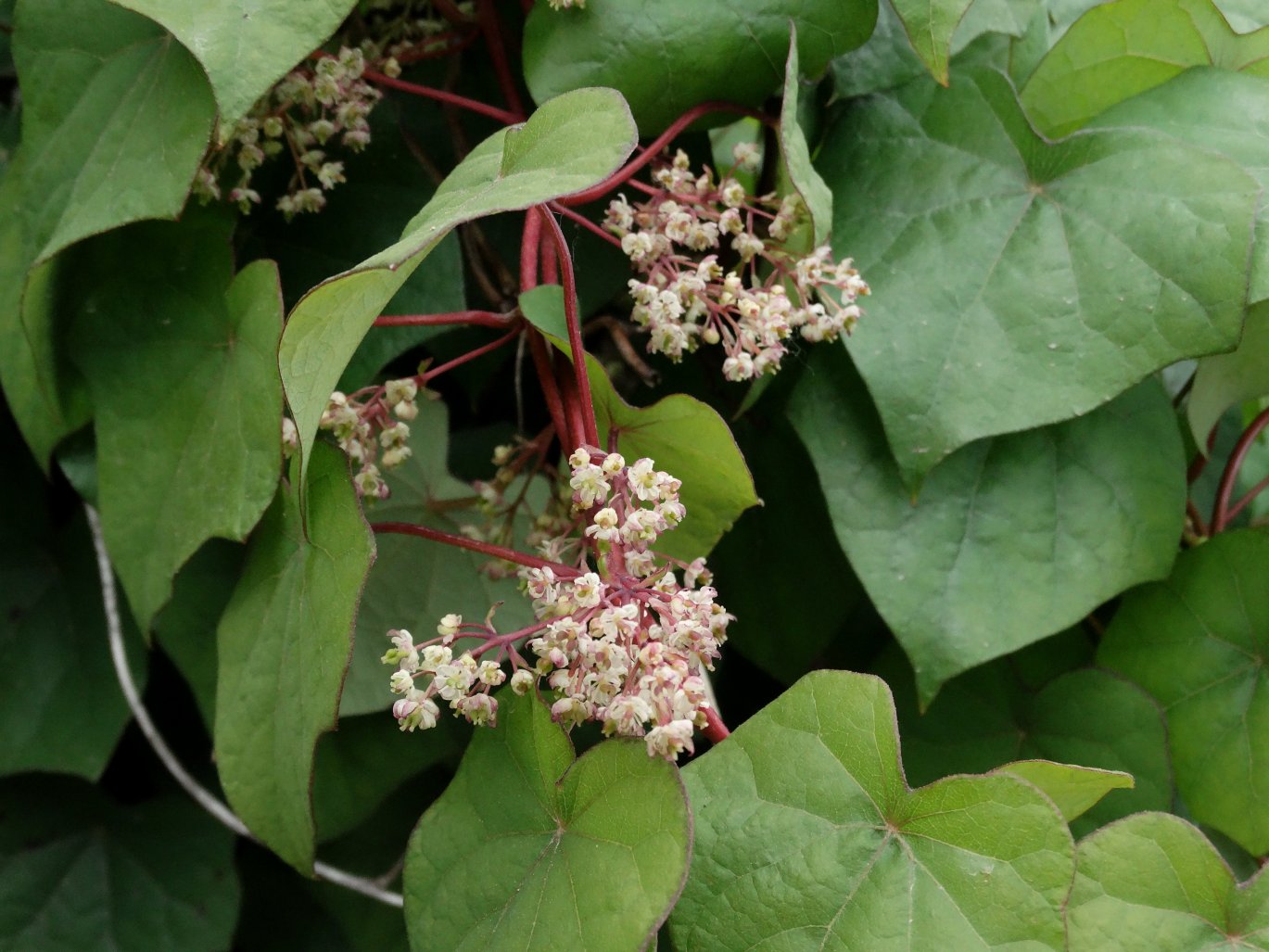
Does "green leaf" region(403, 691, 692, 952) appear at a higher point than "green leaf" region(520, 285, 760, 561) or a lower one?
lower

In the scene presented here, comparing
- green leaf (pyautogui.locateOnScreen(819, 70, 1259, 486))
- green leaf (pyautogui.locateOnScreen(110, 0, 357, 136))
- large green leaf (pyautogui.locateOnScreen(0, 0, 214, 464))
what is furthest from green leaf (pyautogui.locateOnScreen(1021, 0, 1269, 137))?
large green leaf (pyautogui.locateOnScreen(0, 0, 214, 464))

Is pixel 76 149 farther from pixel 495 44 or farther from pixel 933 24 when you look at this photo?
pixel 933 24

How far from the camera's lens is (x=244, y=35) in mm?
709

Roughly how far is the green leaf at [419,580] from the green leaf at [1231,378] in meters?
0.66

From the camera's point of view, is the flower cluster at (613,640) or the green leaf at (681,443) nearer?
the flower cluster at (613,640)

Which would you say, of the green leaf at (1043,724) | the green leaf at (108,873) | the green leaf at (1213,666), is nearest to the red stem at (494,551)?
the green leaf at (1043,724)

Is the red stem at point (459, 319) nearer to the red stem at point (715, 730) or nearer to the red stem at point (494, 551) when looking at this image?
the red stem at point (494, 551)

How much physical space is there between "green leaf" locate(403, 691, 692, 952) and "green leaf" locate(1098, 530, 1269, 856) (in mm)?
605

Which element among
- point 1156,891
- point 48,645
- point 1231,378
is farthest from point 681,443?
point 48,645

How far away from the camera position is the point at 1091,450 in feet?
3.09

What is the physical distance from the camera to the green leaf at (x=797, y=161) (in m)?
0.80

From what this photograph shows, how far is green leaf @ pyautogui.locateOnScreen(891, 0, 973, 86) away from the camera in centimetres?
81

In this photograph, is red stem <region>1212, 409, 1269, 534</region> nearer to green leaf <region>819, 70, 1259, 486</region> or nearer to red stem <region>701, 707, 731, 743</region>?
green leaf <region>819, 70, 1259, 486</region>

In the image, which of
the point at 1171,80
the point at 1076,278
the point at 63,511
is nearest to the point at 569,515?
the point at 1076,278
